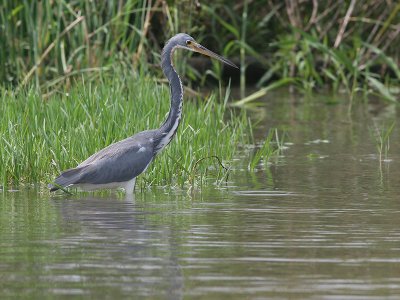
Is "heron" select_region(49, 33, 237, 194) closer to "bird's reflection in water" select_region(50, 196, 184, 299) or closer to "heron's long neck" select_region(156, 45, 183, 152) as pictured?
"heron's long neck" select_region(156, 45, 183, 152)

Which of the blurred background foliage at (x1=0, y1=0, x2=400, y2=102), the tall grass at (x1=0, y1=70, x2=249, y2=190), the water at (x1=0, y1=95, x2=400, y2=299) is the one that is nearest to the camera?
the water at (x1=0, y1=95, x2=400, y2=299)

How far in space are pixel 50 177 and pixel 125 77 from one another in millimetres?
2995

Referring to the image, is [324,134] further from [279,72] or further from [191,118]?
[279,72]

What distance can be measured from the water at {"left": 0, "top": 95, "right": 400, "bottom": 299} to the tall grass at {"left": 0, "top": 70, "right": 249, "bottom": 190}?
0.30 metres

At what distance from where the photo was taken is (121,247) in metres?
6.27

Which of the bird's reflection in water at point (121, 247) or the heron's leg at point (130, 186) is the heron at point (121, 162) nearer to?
the heron's leg at point (130, 186)

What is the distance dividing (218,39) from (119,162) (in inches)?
359

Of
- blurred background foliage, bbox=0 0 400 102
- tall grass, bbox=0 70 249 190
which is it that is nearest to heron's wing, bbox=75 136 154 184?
tall grass, bbox=0 70 249 190

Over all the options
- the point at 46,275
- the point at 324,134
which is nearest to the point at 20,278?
the point at 46,275

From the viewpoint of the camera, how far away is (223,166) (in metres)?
9.24

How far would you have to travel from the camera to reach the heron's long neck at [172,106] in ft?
28.3

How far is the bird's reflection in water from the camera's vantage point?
537cm

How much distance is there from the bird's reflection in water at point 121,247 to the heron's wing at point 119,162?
185 millimetres

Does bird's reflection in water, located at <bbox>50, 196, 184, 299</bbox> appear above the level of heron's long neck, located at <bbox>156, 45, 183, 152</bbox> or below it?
below
